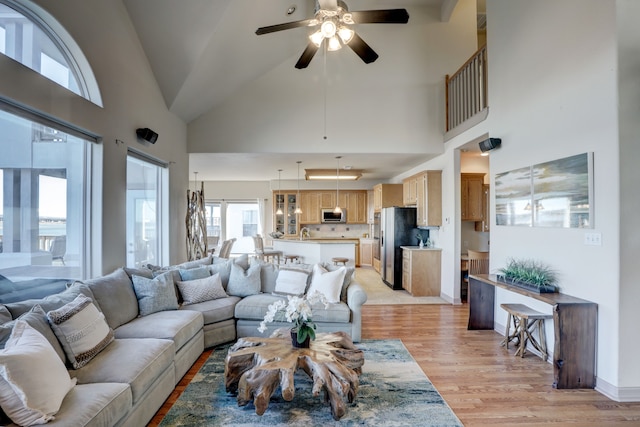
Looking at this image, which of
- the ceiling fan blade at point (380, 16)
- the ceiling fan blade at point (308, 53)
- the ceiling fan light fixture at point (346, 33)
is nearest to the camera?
the ceiling fan blade at point (380, 16)

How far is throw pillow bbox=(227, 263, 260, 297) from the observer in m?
3.84

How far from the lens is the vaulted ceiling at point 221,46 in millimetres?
3539

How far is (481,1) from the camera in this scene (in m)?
5.91

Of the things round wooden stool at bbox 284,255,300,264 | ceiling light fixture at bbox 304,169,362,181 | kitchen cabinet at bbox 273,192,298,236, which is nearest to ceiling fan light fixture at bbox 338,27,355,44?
round wooden stool at bbox 284,255,300,264

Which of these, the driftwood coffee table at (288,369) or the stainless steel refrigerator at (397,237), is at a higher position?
the stainless steel refrigerator at (397,237)

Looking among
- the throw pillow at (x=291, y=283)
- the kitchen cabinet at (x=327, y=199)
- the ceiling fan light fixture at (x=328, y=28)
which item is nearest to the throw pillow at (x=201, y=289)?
the throw pillow at (x=291, y=283)

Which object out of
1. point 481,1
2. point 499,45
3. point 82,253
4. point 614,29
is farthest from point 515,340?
point 481,1

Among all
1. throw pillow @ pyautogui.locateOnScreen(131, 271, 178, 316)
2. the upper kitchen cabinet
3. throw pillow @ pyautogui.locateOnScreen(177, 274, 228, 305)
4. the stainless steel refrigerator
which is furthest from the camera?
the stainless steel refrigerator

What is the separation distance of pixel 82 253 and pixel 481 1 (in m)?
7.62

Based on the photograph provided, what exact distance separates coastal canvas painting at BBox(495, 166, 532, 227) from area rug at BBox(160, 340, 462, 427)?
6.89ft

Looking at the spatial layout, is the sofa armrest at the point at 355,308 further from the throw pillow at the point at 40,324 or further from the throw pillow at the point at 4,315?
the throw pillow at the point at 4,315

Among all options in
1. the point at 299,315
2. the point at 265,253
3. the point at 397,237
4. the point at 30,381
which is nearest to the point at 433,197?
the point at 397,237

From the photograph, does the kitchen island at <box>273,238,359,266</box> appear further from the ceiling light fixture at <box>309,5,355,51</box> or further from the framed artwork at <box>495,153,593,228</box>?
the ceiling light fixture at <box>309,5,355,51</box>

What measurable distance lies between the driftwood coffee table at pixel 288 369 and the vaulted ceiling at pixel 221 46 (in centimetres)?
354
